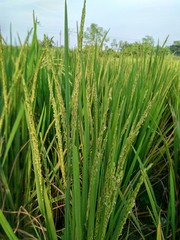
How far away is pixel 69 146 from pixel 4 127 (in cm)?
30

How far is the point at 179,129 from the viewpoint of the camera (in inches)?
34.6

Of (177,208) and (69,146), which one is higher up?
(69,146)

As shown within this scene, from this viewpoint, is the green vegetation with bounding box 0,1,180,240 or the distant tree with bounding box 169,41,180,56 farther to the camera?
the distant tree with bounding box 169,41,180,56

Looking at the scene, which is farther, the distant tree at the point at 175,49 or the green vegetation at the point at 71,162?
the distant tree at the point at 175,49

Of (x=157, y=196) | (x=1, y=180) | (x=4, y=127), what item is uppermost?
(x=4, y=127)

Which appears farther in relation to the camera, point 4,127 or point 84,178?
point 4,127

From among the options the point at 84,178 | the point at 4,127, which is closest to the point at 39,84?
the point at 4,127

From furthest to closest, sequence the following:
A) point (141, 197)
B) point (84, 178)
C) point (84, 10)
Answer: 1. point (141, 197)
2. point (84, 178)
3. point (84, 10)

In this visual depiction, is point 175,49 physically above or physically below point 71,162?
above

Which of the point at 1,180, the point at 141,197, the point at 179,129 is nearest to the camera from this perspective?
the point at 1,180

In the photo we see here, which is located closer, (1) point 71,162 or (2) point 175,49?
(1) point 71,162

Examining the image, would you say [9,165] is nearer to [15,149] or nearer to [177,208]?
[15,149]

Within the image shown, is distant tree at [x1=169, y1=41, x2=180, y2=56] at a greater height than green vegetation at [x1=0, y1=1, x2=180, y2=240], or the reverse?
distant tree at [x1=169, y1=41, x2=180, y2=56]

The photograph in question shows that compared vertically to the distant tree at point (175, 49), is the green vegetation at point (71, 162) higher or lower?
lower
